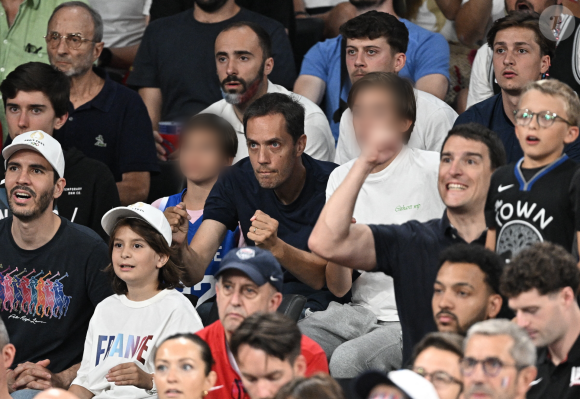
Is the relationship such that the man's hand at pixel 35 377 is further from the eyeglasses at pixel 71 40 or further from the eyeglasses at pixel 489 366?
the eyeglasses at pixel 71 40

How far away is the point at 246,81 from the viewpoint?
560cm

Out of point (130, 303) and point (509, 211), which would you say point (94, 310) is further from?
point (509, 211)

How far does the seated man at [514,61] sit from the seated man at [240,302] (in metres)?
1.77

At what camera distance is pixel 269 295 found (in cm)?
364

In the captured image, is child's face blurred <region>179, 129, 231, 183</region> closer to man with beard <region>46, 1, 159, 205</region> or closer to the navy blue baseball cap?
man with beard <region>46, 1, 159, 205</region>

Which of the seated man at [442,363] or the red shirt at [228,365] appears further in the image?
the red shirt at [228,365]

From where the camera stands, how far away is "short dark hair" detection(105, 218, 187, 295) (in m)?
4.28

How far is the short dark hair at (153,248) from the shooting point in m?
4.28

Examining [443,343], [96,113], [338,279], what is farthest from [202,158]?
[443,343]

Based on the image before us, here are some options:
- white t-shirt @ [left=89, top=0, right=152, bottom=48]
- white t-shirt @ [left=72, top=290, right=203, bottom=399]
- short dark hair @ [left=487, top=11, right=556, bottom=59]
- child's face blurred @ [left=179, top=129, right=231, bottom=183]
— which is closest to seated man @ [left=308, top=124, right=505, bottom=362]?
white t-shirt @ [left=72, top=290, right=203, bottom=399]

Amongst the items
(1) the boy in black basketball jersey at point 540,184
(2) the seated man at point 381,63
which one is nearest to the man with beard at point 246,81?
(2) the seated man at point 381,63

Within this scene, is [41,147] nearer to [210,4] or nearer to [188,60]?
[188,60]

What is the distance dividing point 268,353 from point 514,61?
8.08 ft

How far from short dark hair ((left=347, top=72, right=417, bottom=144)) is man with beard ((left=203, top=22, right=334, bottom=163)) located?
Answer: 30.7 inches
